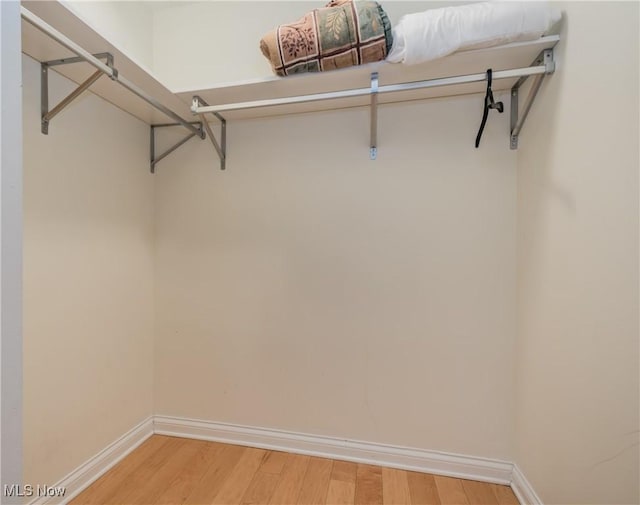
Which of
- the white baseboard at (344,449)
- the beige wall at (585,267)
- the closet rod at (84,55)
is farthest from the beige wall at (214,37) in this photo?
the white baseboard at (344,449)

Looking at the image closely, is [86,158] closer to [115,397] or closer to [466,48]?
[115,397]

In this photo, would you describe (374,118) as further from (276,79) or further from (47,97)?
(47,97)

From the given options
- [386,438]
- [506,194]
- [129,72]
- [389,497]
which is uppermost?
[129,72]

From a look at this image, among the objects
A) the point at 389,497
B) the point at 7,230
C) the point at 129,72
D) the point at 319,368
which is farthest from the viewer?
the point at 319,368

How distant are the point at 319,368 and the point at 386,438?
518 millimetres

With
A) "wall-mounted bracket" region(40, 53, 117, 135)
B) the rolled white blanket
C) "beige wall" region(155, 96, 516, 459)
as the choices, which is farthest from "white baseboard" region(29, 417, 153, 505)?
the rolled white blanket

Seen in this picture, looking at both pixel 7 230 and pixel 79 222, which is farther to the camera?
pixel 79 222

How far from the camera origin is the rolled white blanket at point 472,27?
1125 mm

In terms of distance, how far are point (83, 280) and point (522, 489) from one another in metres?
2.34

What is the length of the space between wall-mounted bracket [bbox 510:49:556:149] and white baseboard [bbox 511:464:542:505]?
63.1 inches

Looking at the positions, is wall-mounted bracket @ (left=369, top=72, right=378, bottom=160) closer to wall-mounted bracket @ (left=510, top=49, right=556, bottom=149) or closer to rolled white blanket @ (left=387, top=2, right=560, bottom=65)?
rolled white blanket @ (left=387, top=2, right=560, bottom=65)

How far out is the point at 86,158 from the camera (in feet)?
4.95

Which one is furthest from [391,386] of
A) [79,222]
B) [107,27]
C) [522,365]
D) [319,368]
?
[107,27]

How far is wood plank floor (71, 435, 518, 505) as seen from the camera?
1423 millimetres
